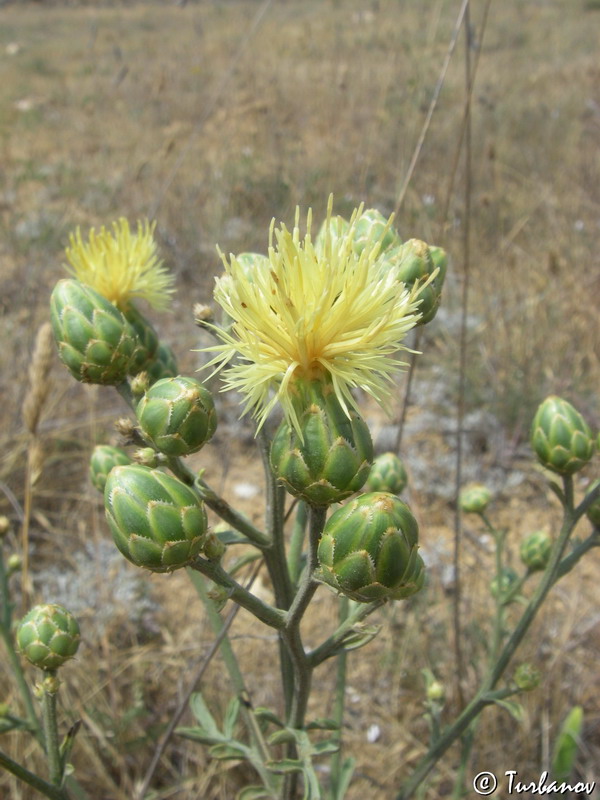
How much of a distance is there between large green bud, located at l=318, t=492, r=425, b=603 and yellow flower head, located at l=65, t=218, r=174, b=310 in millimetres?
999

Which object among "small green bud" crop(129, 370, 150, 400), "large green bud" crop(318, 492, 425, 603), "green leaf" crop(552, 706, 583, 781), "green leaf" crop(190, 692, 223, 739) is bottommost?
"green leaf" crop(552, 706, 583, 781)

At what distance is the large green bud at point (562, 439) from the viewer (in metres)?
1.79

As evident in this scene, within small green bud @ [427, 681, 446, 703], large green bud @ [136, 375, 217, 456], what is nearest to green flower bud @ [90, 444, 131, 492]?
large green bud @ [136, 375, 217, 456]

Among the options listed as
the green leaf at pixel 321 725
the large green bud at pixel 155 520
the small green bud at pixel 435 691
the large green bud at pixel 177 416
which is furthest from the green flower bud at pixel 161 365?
the small green bud at pixel 435 691

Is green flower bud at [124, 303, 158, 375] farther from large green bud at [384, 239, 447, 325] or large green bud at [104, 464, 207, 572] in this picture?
large green bud at [384, 239, 447, 325]

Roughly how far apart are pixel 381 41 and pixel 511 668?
825 centimetres

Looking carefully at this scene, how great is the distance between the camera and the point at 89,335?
154cm

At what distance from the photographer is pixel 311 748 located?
59.4 inches

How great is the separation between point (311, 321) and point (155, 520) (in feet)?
1.54

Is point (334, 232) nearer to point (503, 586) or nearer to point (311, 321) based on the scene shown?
point (311, 321)

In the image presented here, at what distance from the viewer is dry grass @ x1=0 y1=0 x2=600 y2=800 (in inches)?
123

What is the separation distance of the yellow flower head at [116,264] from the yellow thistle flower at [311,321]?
76cm

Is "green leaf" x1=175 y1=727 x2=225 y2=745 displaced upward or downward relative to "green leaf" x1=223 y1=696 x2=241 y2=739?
upward

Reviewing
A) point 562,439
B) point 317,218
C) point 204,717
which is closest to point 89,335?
point 204,717
